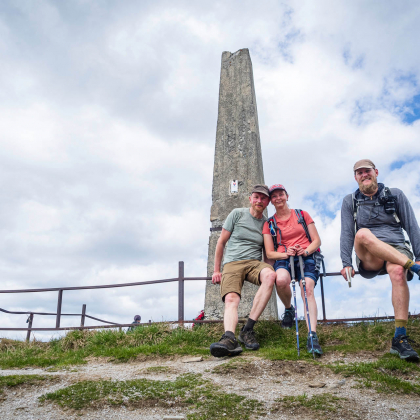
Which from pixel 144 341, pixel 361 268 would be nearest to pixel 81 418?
pixel 144 341

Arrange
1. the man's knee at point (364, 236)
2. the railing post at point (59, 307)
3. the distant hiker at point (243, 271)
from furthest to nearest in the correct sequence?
the railing post at point (59, 307)
the distant hiker at point (243, 271)
the man's knee at point (364, 236)

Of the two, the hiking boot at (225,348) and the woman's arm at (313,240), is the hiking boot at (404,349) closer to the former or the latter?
the woman's arm at (313,240)

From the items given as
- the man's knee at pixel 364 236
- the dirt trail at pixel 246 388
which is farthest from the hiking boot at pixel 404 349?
the man's knee at pixel 364 236

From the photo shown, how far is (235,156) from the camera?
8461 millimetres

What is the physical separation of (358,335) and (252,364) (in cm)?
185

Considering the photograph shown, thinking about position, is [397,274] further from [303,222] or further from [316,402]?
[316,402]

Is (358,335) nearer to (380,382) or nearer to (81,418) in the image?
(380,382)

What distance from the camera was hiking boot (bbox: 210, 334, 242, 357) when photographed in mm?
4660

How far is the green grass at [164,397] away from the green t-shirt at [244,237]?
1.82 meters

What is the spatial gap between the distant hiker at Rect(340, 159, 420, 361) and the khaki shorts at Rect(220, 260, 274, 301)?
1031 millimetres

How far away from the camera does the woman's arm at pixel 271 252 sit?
→ 523 cm

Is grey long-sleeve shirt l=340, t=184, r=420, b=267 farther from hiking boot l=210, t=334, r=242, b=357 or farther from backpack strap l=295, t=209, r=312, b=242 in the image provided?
hiking boot l=210, t=334, r=242, b=357

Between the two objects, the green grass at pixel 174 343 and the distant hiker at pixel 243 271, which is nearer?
the distant hiker at pixel 243 271

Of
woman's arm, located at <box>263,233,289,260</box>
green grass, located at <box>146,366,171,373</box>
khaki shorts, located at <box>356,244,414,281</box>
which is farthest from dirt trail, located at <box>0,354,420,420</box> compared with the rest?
woman's arm, located at <box>263,233,289,260</box>
